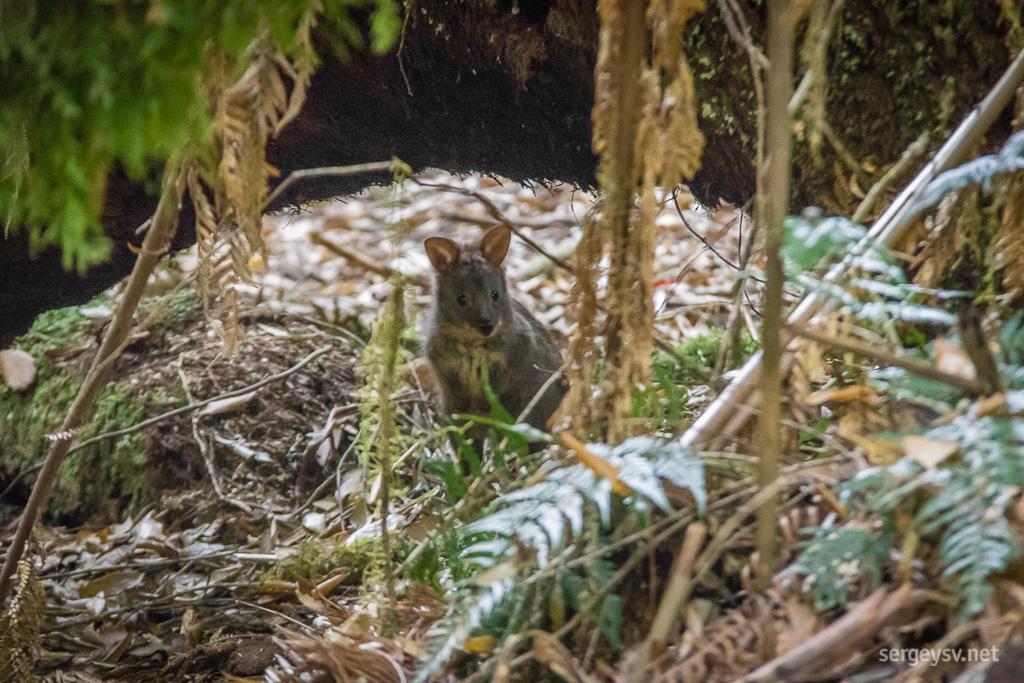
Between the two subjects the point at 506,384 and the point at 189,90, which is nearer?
the point at 189,90

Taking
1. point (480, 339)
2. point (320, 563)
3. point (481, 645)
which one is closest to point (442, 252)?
point (480, 339)

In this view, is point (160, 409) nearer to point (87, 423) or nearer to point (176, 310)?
point (87, 423)

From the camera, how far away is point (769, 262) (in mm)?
1502

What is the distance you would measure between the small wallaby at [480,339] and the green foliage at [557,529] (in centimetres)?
290

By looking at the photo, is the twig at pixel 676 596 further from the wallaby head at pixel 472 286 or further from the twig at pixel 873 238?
the wallaby head at pixel 472 286

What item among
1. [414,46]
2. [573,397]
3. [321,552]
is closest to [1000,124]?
[573,397]

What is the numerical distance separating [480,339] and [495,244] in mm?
639

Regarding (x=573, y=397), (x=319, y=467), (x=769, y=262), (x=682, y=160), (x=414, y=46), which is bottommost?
(x=319, y=467)

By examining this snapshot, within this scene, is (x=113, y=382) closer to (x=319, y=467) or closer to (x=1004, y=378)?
(x=319, y=467)

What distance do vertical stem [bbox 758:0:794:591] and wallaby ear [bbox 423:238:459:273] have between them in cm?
326

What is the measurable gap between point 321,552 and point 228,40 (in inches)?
93.7

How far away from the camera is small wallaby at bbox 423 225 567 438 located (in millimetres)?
4762

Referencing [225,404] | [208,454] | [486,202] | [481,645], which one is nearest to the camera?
[481,645]

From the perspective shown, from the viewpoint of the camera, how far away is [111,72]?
150cm
